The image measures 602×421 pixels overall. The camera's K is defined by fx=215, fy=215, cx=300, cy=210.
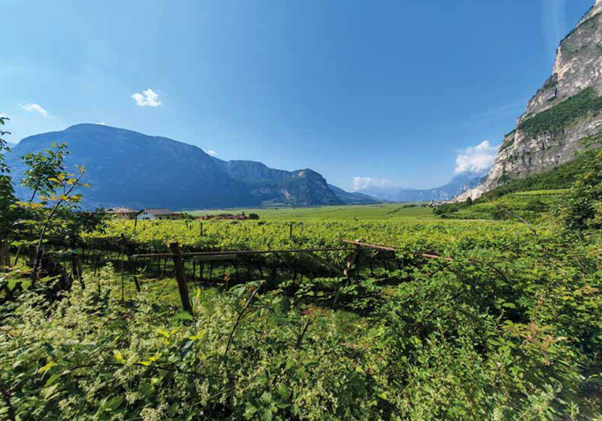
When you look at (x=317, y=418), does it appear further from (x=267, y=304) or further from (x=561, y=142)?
(x=561, y=142)

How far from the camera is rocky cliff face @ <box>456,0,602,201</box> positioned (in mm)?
100562

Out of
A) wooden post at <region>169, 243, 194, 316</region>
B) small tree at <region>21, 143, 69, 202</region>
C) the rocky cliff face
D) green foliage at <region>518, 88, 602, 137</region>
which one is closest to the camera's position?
wooden post at <region>169, 243, 194, 316</region>

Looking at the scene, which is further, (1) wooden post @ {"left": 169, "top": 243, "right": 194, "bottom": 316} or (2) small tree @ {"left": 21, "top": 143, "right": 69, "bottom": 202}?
(2) small tree @ {"left": 21, "top": 143, "right": 69, "bottom": 202}

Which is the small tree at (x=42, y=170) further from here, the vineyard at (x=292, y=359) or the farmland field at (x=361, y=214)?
the farmland field at (x=361, y=214)

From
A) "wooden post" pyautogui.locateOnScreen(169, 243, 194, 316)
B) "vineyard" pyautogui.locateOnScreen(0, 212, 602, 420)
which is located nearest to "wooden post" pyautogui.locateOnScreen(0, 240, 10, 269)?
"vineyard" pyautogui.locateOnScreen(0, 212, 602, 420)

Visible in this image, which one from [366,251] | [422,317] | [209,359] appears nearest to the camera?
[209,359]

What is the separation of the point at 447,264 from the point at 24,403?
4.35 meters

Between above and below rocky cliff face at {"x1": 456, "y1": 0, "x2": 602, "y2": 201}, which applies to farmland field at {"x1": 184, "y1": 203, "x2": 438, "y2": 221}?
below

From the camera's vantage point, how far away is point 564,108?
111188 mm

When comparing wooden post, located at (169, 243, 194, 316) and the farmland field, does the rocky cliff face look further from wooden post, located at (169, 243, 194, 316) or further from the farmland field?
wooden post, located at (169, 243, 194, 316)

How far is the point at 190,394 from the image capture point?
150 centimetres

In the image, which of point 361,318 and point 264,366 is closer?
point 264,366

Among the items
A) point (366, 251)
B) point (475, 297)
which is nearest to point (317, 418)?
point (475, 297)

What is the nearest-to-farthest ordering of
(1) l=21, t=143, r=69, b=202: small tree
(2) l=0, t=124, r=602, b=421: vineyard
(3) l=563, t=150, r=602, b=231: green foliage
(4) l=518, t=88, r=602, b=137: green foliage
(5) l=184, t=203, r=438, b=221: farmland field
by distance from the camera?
(2) l=0, t=124, r=602, b=421: vineyard → (1) l=21, t=143, r=69, b=202: small tree → (3) l=563, t=150, r=602, b=231: green foliage → (5) l=184, t=203, r=438, b=221: farmland field → (4) l=518, t=88, r=602, b=137: green foliage
